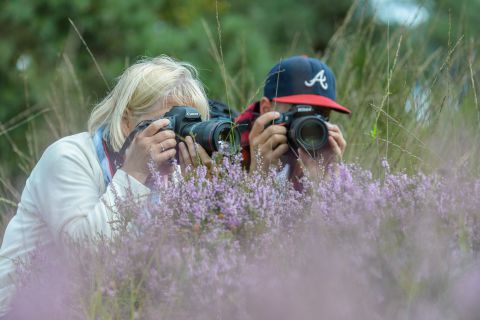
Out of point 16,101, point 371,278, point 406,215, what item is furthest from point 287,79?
point 16,101

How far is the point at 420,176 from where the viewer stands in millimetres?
2283

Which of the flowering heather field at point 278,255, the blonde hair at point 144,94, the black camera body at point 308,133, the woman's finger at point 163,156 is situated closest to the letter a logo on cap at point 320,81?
the black camera body at point 308,133

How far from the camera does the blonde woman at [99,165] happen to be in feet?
8.32

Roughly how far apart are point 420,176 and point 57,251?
924 millimetres

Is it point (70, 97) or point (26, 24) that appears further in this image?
point (26, 24)

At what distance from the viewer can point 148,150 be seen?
259 cm

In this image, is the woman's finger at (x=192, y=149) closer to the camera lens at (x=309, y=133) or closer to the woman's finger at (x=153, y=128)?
the woman's finger at (x=153, y=128)

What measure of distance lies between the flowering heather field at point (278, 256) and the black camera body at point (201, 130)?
0.29 m

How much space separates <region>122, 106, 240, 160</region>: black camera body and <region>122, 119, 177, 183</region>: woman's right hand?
5cm

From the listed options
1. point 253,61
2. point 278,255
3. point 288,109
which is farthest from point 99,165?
point 253,61

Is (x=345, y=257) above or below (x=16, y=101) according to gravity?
above

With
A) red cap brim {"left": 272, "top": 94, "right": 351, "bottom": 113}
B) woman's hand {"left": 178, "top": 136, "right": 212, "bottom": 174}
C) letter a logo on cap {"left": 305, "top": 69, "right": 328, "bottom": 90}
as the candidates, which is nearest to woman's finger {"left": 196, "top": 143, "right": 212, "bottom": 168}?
woman's hand {"left": 178, "top": 136, "right": 212, "bottom": 174}

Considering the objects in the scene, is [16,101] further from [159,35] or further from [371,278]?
[371,278]

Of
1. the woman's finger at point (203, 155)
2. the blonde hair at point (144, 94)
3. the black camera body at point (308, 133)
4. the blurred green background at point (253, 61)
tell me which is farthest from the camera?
the blurred green background at point (253, 61)
